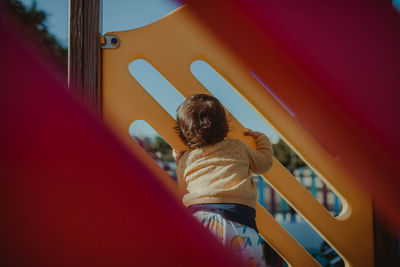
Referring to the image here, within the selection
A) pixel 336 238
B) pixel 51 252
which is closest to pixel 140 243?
pixel 51 252

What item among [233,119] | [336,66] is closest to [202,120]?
[233,119]

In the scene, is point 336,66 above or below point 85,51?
below

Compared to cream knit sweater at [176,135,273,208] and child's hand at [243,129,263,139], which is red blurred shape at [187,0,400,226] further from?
cream knit sweater at [176,135,273,208]

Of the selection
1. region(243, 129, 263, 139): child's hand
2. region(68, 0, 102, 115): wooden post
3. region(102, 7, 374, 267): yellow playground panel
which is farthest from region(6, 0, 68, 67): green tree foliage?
region(243, 129, 263, 139): child's hand

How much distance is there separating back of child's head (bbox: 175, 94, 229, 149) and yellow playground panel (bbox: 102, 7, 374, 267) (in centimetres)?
11

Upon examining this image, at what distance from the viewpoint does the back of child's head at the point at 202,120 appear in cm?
118

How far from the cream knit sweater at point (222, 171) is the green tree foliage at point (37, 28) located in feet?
1.91

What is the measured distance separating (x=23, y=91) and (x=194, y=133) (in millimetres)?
587

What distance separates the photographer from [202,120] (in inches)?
46.3

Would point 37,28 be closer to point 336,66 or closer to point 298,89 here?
point 298,89

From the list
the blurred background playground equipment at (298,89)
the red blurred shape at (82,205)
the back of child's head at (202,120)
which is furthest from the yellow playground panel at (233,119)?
the red blurred shape at (82,205)

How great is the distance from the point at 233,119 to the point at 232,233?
438mm

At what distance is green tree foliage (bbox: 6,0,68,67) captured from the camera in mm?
1177

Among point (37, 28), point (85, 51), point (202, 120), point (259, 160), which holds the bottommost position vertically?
point (259, 160)
